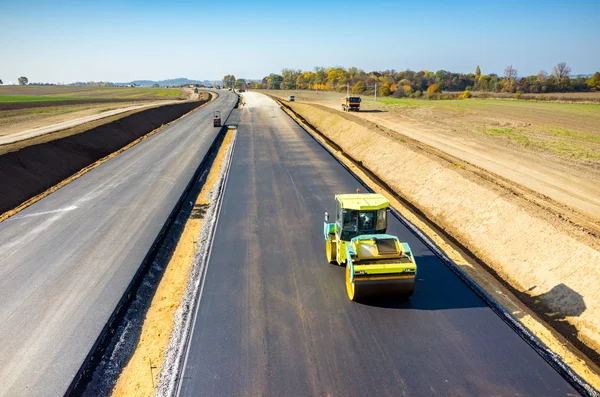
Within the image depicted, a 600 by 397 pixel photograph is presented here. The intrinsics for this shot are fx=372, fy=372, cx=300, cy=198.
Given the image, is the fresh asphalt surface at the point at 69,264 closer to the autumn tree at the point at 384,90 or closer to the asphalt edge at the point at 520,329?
the asphalt edge at the point at 520,329

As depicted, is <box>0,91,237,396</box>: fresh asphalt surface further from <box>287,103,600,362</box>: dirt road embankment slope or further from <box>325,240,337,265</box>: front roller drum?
<box>287,103,600,362</box>: dirt road embankment slope

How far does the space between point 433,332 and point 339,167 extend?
17.6 metres

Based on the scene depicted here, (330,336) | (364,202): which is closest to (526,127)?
(364,202)

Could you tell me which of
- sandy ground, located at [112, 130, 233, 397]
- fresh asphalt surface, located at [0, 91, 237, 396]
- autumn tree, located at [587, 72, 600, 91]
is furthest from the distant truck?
autumn tree, located at [587, 72, 600, 91]

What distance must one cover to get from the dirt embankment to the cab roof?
18024 millimetres

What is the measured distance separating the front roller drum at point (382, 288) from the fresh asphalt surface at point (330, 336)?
1.41 feet

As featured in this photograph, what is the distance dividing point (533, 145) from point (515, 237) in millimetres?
20308

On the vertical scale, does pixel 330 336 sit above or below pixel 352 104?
below

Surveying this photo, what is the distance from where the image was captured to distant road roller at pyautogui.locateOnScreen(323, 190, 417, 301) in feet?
33.9

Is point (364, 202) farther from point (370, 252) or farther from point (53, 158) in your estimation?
point (53, 158)

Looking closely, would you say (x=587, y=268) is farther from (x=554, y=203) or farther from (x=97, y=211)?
(x=97, y=211)

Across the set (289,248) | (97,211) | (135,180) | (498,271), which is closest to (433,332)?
(498,271)

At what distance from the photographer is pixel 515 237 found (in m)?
14.3

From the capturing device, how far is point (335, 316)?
10375 mm
